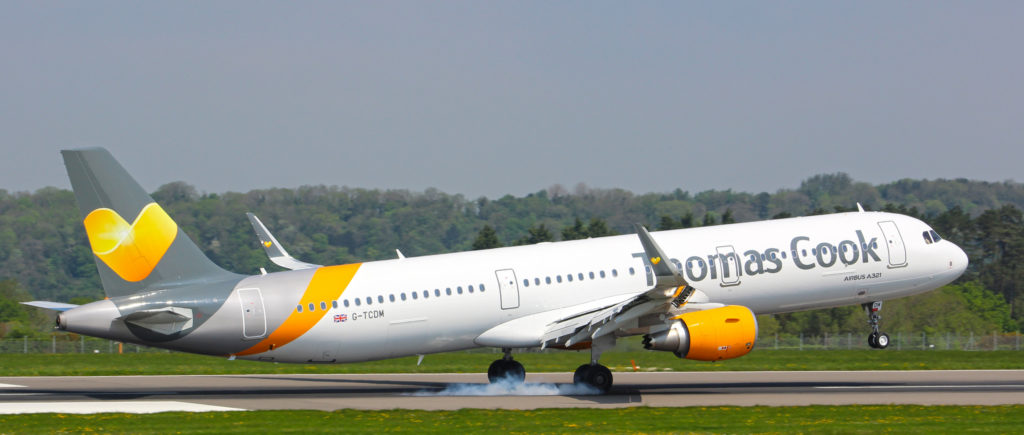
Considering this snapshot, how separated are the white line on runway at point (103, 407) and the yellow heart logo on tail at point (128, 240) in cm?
355

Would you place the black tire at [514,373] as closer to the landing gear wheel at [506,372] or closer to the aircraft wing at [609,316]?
the landing gear wheel at [506,372]

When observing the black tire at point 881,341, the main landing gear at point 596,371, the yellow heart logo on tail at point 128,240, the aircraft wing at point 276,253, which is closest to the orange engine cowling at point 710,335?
the main landing gear at point 596,371

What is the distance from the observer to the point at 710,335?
35.3 metres

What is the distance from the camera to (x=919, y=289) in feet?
139

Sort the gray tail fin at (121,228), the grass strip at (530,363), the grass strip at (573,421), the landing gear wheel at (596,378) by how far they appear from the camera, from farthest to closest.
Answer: the grass strip at (530,363), the landing gear wheel at (596,378), the gray tail fin at (121,228), the grass strip at (573,421)

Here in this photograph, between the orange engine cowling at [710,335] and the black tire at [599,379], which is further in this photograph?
the black tire at [599,379]

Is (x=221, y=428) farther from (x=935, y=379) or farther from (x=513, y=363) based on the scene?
(x=935, y=379)

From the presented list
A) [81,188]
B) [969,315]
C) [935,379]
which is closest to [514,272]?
[81,188]

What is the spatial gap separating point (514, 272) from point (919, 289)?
14.2m

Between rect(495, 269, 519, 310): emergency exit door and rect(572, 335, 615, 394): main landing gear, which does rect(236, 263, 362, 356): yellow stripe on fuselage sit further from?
rect(572, 335, 615, 394): main landing gear

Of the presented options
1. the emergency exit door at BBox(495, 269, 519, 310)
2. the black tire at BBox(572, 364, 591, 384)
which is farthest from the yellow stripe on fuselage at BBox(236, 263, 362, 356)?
the black tire at BBox(572, 364, 591, 384)

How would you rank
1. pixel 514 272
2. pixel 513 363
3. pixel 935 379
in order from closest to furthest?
pixel 514 272 < pixel 513 363 < pixel 935 379

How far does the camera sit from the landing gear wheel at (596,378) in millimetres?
37406

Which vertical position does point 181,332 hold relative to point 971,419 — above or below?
above
